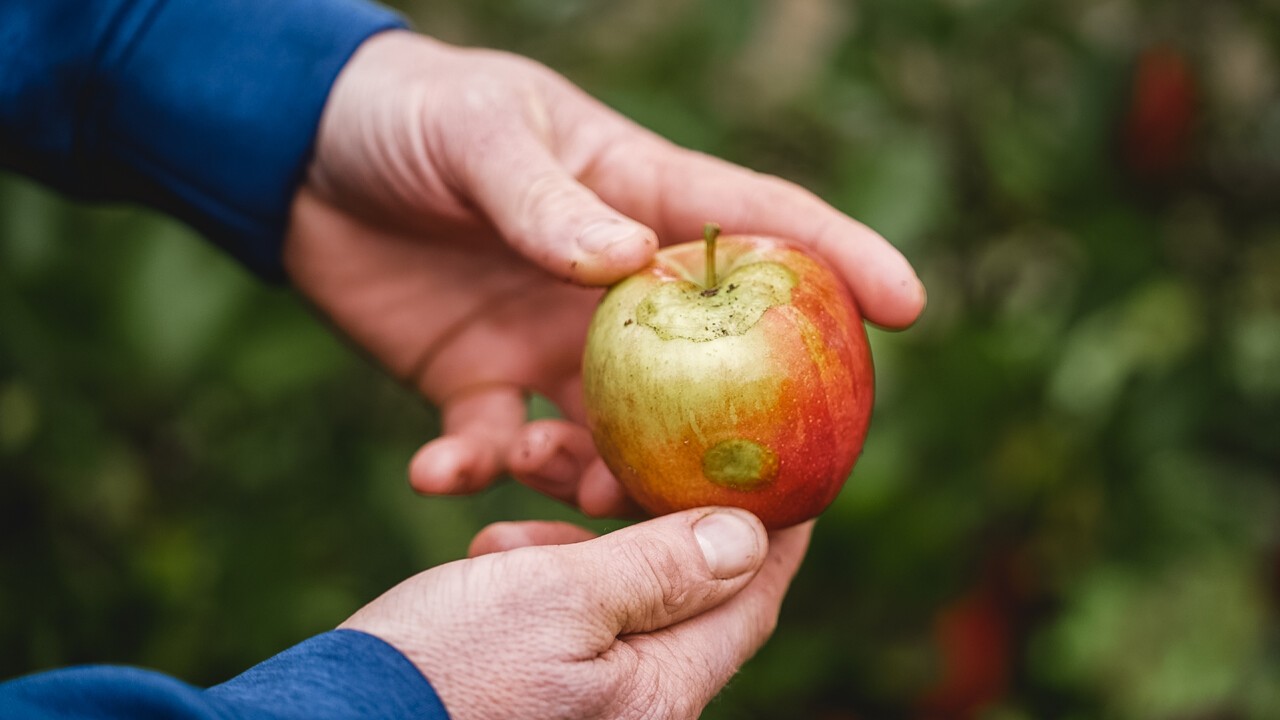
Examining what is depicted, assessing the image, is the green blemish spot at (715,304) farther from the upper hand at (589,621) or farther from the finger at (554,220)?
the upper hand at (589,621)

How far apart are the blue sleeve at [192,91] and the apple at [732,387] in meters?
0.57

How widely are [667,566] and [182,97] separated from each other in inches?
35.6

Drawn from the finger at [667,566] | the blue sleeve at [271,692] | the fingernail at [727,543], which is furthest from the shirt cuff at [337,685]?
the fingernail at [727,543]

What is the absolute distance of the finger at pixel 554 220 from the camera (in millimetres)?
989

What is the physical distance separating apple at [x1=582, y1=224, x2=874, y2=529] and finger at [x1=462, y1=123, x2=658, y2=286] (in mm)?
37

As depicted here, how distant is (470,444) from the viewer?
1218 millimetres

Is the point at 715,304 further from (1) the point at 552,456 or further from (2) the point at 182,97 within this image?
(2) the point at 182,97

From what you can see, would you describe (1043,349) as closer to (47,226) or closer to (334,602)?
(334,602)

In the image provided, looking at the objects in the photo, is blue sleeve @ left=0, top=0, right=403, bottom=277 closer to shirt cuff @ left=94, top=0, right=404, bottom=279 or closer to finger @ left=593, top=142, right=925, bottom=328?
shirt cuff @ left=94, top=0, right=404, bottom=279

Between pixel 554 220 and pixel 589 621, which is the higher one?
pixel 554 220

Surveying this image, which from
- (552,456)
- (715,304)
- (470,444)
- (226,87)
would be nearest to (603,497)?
(552,456)

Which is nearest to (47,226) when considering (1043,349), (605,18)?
(605,18)

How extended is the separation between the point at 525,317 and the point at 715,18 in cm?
64

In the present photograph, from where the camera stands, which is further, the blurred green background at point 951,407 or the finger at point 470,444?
the blurred green background at point 951,407
